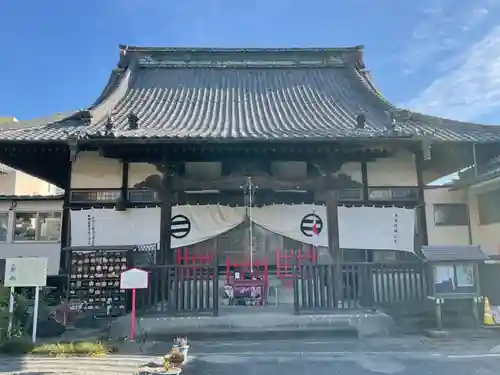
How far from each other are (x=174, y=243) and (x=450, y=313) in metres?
5.89

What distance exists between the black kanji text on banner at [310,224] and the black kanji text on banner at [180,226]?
2.59 metres

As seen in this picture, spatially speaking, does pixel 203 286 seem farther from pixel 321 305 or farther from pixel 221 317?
pixel 321 305

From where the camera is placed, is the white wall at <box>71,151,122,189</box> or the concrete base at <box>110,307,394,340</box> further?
the white wall at <box>71,151,122,189</box>

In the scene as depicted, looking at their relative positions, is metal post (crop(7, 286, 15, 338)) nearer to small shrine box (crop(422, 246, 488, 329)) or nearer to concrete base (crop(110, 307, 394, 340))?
concrete base (crop(110, 307, 394, 340))

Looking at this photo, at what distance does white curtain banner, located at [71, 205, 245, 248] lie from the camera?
9164 millimetres

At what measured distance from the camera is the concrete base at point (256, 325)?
735 cm

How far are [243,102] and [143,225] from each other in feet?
16.7

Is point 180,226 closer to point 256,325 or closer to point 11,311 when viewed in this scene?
point 256,325

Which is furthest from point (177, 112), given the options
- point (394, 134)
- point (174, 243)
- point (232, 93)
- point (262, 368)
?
point (262, 368)

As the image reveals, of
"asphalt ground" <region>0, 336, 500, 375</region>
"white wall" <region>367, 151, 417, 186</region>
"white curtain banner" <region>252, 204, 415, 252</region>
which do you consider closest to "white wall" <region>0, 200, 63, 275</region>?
"white curtain banner" <region>252, 204, 415, 252</region>

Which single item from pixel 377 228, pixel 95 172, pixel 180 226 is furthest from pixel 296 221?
pixel 95 172

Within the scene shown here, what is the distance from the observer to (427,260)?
25.4ft

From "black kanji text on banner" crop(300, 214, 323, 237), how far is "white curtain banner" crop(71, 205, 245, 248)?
5.02 feet

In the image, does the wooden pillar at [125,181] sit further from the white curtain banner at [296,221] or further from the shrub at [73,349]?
the shrub at [73,349]
